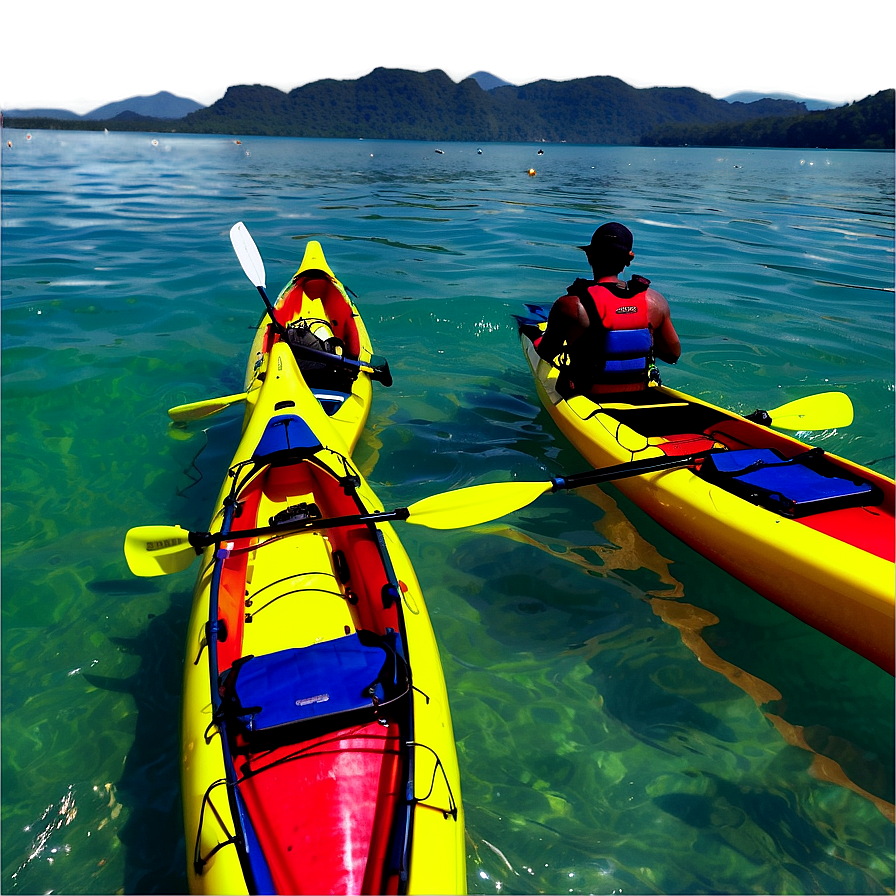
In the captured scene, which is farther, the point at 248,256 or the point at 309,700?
the point at 248,256

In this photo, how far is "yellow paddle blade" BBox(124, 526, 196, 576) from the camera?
3770mm

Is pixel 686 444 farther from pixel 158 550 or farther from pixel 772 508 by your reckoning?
pixel 158 550

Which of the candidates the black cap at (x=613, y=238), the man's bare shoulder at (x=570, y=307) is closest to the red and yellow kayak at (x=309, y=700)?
the man's bare shoulder at (x=570, y=307)

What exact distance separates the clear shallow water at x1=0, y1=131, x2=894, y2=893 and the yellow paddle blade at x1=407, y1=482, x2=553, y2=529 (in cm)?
72

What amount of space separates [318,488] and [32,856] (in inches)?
98.2

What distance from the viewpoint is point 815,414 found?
17.1ft

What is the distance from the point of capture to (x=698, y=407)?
17.4ft

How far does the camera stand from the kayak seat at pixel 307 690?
108 inches

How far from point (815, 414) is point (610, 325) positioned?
177 cm

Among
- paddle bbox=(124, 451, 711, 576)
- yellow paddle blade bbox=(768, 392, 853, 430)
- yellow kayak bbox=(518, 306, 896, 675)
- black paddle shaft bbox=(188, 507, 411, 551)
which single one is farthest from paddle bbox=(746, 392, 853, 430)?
black paddle shaft bbox=(188, 507, 411, 551)

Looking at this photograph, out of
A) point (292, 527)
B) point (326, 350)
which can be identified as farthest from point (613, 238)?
point (292, 527)

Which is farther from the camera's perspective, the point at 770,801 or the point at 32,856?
the point at 770,801

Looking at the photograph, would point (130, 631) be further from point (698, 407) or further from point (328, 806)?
point (698, 407)

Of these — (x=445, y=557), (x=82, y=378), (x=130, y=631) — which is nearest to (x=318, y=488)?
(x=445, y=557)
